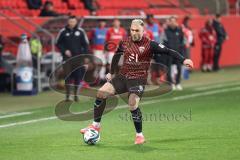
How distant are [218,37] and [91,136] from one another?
17116 millimetres

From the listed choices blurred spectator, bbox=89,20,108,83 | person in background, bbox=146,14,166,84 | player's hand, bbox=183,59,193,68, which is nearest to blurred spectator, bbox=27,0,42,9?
blurred spectator, bbox=89,20,108,83

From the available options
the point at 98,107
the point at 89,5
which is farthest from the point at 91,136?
the point at 89,5

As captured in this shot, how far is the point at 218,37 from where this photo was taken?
92.7ft

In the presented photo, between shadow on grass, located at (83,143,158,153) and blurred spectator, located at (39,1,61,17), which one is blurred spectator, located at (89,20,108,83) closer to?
blurred spectator, located at (39,1,61,17)

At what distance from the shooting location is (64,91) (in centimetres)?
2048

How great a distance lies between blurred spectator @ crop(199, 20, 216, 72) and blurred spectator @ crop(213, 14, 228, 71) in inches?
6.4

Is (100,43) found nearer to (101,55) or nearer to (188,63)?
(101,55)

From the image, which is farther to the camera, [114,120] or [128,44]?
[114,120]

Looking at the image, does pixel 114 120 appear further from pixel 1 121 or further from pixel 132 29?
pixel 132 29

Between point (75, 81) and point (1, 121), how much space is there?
373cm

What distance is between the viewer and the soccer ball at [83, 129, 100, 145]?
1180 centimetres

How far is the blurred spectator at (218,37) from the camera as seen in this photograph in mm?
28016

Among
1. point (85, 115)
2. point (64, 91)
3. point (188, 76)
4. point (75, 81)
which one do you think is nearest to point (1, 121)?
point (85, 115)

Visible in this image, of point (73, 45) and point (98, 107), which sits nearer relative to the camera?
point (98, 107)
